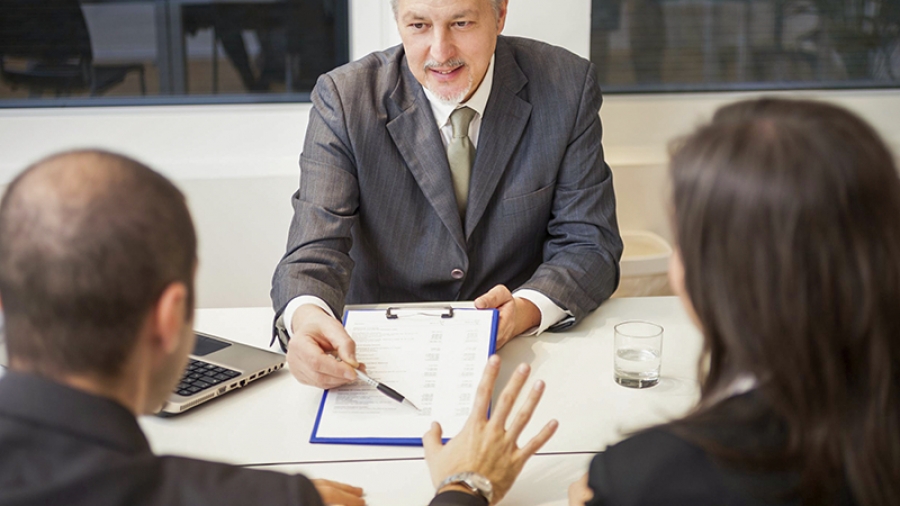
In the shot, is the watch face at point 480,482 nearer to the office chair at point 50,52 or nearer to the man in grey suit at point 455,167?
the man in grey suit at point 455,167

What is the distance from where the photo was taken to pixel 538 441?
1.15 metres

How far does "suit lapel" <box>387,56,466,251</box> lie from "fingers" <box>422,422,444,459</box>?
0.74m

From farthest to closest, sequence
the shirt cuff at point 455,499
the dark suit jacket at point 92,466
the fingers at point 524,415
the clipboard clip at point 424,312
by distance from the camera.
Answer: the clipboard clip at point 424,312 → the fingers at point 524,415 → the shirt cuff at point 455,499 → the dark suit jacket at point 92,466

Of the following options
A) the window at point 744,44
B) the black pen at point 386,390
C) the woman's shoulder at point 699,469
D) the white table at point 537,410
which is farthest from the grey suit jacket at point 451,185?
the window at point 744,44

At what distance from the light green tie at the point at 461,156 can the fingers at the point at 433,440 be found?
2.63ft

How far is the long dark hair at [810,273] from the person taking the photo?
0.77 m

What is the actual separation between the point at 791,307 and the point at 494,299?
882mm

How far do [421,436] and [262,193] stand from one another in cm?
175

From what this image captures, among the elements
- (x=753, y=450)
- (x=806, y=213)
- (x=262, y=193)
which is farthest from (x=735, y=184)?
(x=262, y=193)

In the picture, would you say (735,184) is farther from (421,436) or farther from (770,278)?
(421,436)

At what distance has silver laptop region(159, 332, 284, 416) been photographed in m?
1.35

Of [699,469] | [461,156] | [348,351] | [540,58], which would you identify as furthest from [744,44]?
[699,469]

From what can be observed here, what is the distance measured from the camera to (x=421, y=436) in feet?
4.13

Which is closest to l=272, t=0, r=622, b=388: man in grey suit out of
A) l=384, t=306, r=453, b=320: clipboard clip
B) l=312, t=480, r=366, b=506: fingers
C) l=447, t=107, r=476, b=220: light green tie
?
l=447, t=107, r=476, b=220: light green tie
